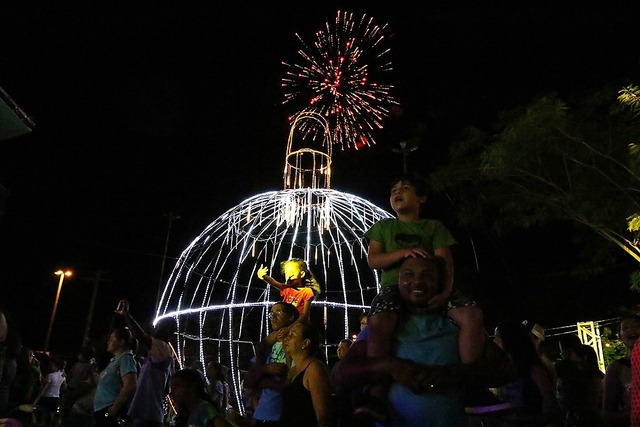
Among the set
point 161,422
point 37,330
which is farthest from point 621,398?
point 37,330

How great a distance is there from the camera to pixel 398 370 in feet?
6.51

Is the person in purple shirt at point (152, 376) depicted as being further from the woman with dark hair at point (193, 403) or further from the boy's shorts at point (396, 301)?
the boy's shorts at point (396, 301)

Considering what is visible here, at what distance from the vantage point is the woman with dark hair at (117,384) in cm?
511

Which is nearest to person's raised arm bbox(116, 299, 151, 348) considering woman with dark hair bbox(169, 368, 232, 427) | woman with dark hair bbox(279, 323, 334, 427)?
woman with dark hair bbox(169, 368, 232, 427)

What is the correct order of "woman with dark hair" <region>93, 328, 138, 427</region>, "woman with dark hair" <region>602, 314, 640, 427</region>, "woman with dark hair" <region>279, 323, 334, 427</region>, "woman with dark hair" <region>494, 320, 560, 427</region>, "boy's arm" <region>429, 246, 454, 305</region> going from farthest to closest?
"woman with dark hair" <region>93, 328, 138, 427</region> → "woman with dark hair" <region>602, 314, 640, 427</region> → "woman with dark hair" <region>494, 320, 560, 427</region> → "woman with dark hair" <region>279, 323, 334, 427</region> → "boy's arm" <region>429, 246, 454, 305</region>

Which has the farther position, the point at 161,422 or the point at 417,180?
the point at 161,422

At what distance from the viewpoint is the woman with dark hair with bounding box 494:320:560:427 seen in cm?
326

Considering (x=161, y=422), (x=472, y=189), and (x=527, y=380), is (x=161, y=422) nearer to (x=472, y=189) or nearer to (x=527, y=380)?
(x=527, y=380)

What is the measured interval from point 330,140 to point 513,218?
5.32m

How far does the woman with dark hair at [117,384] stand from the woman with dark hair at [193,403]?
147 centimetres

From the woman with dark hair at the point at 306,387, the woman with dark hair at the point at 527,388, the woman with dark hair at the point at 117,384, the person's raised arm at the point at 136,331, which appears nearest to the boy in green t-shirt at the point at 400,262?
the woman with dark hair at the point at 306,387

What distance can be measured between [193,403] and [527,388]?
2.22 meters

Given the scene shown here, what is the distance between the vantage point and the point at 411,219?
120 inches

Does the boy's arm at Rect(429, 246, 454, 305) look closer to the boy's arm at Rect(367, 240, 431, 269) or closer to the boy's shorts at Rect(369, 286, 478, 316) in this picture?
the boy's shorts at Rect(369, 286, 478, 316)
